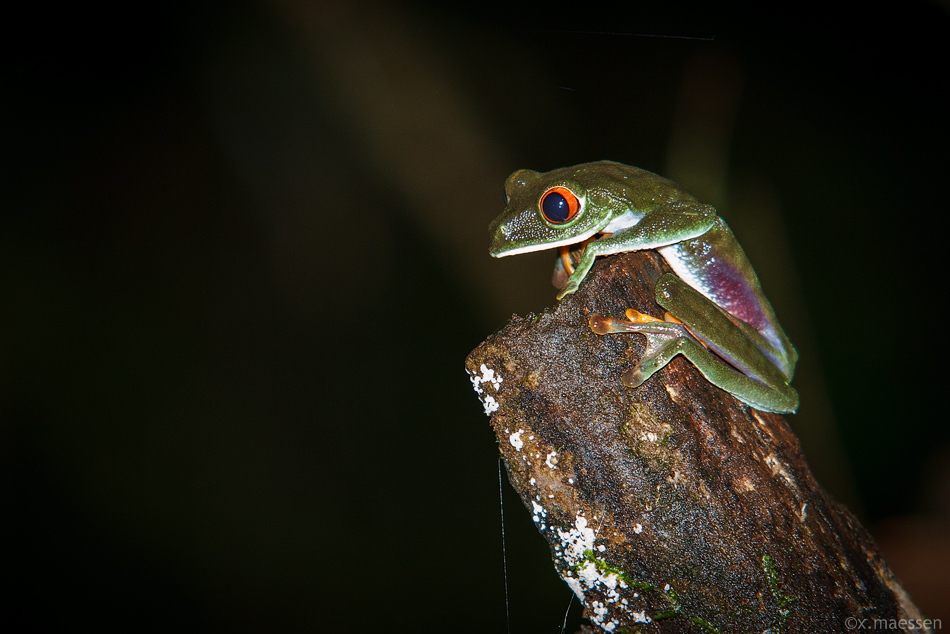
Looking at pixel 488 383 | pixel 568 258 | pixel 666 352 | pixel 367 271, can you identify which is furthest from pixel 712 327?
pixel 367 271

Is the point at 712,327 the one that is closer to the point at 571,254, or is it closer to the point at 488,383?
the point at 571,254

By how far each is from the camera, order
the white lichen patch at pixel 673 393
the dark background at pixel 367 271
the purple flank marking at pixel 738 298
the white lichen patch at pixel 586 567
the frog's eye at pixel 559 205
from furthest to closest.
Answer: the dark background at pixel 367 271 → the purple flank marking at pixel 738 298 → the frog's eye at pixel 559 205 → the white lichen patch at pixel 673 393 → the white lichen patch at pixel 586 567

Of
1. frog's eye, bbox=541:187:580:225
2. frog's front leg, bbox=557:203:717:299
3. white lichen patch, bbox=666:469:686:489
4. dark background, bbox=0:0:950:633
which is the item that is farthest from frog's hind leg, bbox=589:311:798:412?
dark background, bbox=0:0:950:633

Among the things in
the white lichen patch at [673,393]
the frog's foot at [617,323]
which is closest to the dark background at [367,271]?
the frog's foot at [617,323]

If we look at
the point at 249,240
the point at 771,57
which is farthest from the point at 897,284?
the point at 249,240

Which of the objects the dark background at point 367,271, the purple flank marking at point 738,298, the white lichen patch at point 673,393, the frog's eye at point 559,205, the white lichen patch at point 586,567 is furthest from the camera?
the dark background at point 367,271

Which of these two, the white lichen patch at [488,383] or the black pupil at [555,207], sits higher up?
the black pupil at [555,207]

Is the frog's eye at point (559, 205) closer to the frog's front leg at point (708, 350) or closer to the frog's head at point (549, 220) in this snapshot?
the frog's head at point (549, 220)

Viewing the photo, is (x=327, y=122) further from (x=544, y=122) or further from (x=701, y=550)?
(x=701, y=550)
